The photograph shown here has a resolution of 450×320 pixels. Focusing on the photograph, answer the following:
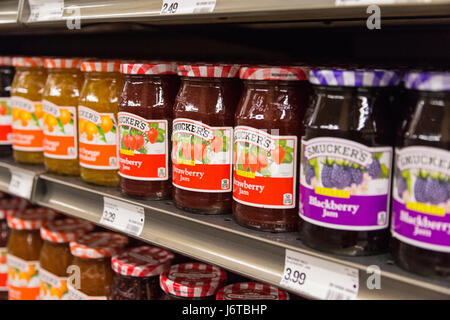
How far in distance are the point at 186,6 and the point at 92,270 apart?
3.02ft

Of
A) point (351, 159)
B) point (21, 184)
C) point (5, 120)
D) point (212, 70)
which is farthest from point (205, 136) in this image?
point (5, 120)

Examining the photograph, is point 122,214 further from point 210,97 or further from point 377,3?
point 377,3

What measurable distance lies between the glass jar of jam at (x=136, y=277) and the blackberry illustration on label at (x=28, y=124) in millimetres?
521

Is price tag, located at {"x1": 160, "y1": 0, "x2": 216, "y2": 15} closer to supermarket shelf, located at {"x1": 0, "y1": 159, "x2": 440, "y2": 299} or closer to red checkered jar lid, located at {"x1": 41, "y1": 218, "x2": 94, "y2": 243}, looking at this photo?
supermarket shelf, located at {"x1": 0, "y1": 159, "x2": 440, "y2": 299}

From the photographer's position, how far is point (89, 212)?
1.40m

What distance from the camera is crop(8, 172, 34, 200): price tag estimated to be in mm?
1579

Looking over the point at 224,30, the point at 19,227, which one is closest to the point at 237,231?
the point at 224,30

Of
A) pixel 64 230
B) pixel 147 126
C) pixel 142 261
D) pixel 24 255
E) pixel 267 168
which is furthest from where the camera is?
pixel 24 255

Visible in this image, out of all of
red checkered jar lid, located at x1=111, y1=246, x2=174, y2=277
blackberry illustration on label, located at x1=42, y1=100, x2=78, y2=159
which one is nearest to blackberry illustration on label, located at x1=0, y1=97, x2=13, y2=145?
blackberry illustration on label, located at x1=42, y1=100, x2=78, y2=159

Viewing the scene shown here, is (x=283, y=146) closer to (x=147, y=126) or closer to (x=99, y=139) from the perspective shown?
(x=147, y=126)

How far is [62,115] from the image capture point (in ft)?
4.98

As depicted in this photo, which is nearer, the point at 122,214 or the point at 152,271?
the point at 122,214

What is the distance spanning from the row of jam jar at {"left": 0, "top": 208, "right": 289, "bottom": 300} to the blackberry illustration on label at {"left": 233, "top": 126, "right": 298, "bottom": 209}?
0.33 m

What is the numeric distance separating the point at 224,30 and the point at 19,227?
3.47ft
